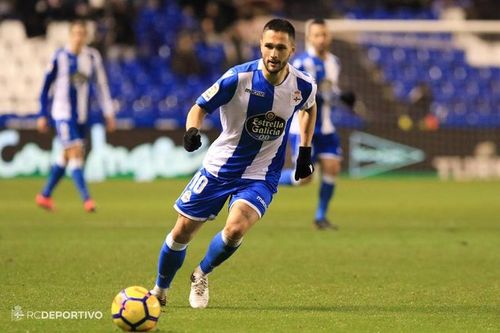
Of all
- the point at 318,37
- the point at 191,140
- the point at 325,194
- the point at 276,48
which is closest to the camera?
the point at 191,140

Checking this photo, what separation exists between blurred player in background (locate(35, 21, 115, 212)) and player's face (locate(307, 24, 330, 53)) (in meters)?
3.31

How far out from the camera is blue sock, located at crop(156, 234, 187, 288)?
298 inches

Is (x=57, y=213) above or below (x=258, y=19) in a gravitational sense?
below

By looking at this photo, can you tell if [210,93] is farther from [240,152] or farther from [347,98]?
[347,98]

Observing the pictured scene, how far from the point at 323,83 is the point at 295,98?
18.8 feet

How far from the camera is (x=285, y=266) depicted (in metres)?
10.0

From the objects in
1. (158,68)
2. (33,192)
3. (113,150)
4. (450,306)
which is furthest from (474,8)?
(450,306)

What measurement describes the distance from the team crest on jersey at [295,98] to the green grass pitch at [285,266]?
4.55 feet

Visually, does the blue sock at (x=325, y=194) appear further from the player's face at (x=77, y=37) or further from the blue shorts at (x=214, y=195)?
the blue shorts at (x=214, y=195)

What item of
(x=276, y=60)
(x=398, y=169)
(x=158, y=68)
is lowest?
(x=398, y=169)

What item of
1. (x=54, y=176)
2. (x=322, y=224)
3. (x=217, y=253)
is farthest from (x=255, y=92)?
(x=54, y=176)

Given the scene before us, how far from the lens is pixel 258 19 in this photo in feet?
87.2

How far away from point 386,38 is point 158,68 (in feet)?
17.1

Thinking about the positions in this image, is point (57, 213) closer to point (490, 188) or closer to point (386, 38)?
point (490, 188)
